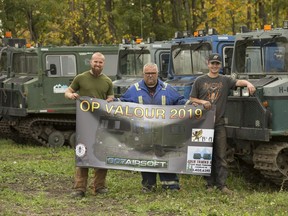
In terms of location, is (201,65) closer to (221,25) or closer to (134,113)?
(134,113)

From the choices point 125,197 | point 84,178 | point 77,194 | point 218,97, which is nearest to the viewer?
point 125,197

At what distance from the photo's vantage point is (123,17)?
26141 mm

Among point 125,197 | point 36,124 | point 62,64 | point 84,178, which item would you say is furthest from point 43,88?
point 125,197

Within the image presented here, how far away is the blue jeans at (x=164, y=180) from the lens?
387 inches

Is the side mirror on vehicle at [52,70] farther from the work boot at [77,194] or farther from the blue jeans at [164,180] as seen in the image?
the work boot at [77,194]

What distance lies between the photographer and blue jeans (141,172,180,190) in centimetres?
982

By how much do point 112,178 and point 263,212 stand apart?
407cm

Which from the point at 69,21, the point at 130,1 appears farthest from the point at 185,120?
the point at 69,21

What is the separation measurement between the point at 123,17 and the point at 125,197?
17.4 m

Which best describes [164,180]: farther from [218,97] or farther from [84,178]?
[218,97]

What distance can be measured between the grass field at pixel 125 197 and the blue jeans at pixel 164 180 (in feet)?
0.57

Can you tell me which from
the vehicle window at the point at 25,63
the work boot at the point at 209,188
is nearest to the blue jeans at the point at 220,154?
the work boot at the point at 209,188

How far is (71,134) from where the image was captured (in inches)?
742

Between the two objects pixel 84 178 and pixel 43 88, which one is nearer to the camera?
pixel 84 178
